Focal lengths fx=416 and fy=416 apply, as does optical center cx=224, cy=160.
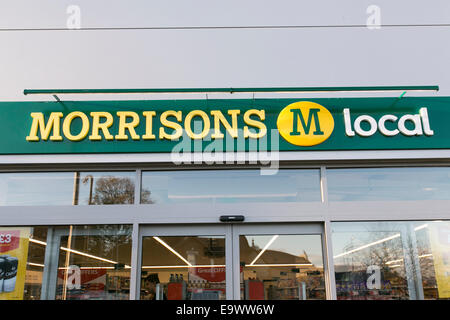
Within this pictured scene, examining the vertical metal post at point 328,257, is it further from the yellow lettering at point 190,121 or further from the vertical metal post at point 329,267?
the yellow lettering at point 190,121

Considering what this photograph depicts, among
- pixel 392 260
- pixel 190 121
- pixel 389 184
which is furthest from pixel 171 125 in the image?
pixel 392 260

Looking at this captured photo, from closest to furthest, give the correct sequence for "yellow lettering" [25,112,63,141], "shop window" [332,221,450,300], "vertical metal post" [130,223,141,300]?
1. "vertical metal post" [130,223,141,300]
2. "shop window" [332,221,450,300]
3. "yellow lettering" [25,112,63,141]

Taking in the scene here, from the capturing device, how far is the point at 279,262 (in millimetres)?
4766

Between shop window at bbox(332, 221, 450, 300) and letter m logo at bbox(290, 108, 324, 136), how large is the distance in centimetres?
113

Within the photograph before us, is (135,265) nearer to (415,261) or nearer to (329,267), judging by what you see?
(329,267)

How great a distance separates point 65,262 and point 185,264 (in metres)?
1.38

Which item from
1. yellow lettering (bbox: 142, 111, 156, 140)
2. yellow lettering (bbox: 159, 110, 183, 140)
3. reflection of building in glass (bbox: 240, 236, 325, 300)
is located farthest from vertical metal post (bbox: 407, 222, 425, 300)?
yellow lettering (bbox: 142, 111, 156, 140)

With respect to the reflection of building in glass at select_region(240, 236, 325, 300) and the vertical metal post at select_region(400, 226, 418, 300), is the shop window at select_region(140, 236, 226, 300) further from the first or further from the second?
the vertical metal post at select_region(400, 226, 418, 300)

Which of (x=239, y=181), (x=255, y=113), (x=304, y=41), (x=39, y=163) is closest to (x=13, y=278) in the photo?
(x=39, y=163)

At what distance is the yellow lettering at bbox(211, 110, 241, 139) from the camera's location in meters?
4.93

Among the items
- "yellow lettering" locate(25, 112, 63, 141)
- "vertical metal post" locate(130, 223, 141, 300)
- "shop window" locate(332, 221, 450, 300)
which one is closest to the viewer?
"vertical metal post" locate(130, 223, 141, 300)

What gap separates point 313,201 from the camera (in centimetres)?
491
